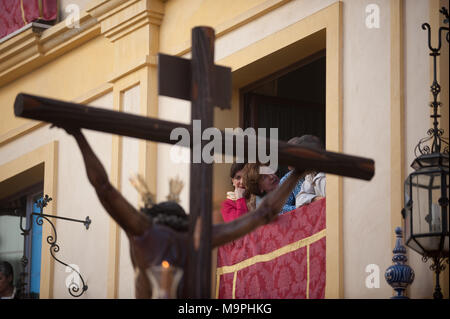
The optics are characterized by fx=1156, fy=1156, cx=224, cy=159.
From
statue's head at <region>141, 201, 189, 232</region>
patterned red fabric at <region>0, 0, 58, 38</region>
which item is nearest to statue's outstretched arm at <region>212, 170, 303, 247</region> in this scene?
statue's head at <region>141, 201, 189, 232</region>

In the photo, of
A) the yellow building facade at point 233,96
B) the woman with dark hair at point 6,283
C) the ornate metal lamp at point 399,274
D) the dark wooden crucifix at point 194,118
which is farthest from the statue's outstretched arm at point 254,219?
the woman with dark hair at point 6,283

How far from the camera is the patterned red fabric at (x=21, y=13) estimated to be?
1476 cm

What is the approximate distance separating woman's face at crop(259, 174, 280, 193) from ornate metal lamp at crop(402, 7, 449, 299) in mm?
2059

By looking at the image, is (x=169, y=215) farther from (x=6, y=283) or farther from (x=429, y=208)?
(x=6, y=283)

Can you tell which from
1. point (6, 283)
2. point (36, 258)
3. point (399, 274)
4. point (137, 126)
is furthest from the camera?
point (36, 258)

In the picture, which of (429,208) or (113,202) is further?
(429,208)

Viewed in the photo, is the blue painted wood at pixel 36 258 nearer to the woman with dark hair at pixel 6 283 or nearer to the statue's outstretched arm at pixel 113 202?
the woman with dark hair at pixel 6 283

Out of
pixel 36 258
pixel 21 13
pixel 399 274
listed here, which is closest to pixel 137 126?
pixel 399 274

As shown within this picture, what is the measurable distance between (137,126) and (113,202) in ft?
1.46

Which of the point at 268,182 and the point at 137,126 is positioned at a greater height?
the point at 268,182

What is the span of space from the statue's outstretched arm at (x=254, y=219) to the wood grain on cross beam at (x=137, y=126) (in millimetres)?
261

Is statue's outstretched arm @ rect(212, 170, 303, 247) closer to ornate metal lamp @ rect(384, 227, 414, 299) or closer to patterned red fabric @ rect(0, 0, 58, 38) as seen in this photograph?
ornate metal lamp @ rect(384, 227, 414, 299)

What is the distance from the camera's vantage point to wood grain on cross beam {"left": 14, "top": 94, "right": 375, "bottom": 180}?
6.21 meters

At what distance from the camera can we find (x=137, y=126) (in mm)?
6469
